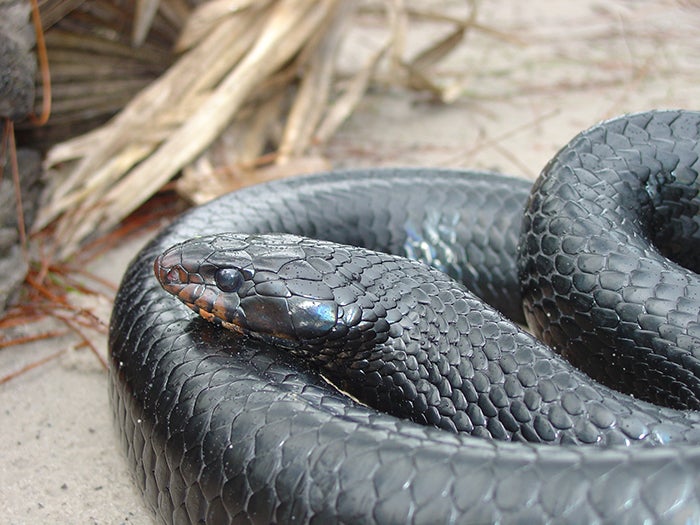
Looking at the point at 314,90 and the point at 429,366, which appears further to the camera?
the point at 314,90

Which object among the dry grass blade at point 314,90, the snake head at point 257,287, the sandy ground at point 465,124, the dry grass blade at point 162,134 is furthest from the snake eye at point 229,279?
the dry grass blade at point 314,90

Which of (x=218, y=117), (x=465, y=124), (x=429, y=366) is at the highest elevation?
(x=429, y=366)

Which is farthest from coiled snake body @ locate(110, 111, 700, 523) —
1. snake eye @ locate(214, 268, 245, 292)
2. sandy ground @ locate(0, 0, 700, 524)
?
sandy ground @ locate(0, 0, 700, 524)

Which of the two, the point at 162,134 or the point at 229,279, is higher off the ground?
the point at 229,279

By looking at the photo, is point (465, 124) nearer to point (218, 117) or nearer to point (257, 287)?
point (218, 117)

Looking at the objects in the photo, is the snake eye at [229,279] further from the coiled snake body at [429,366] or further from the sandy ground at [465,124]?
the sandy ground at [465,124]

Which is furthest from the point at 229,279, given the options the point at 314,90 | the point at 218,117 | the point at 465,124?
the point at 465,124
